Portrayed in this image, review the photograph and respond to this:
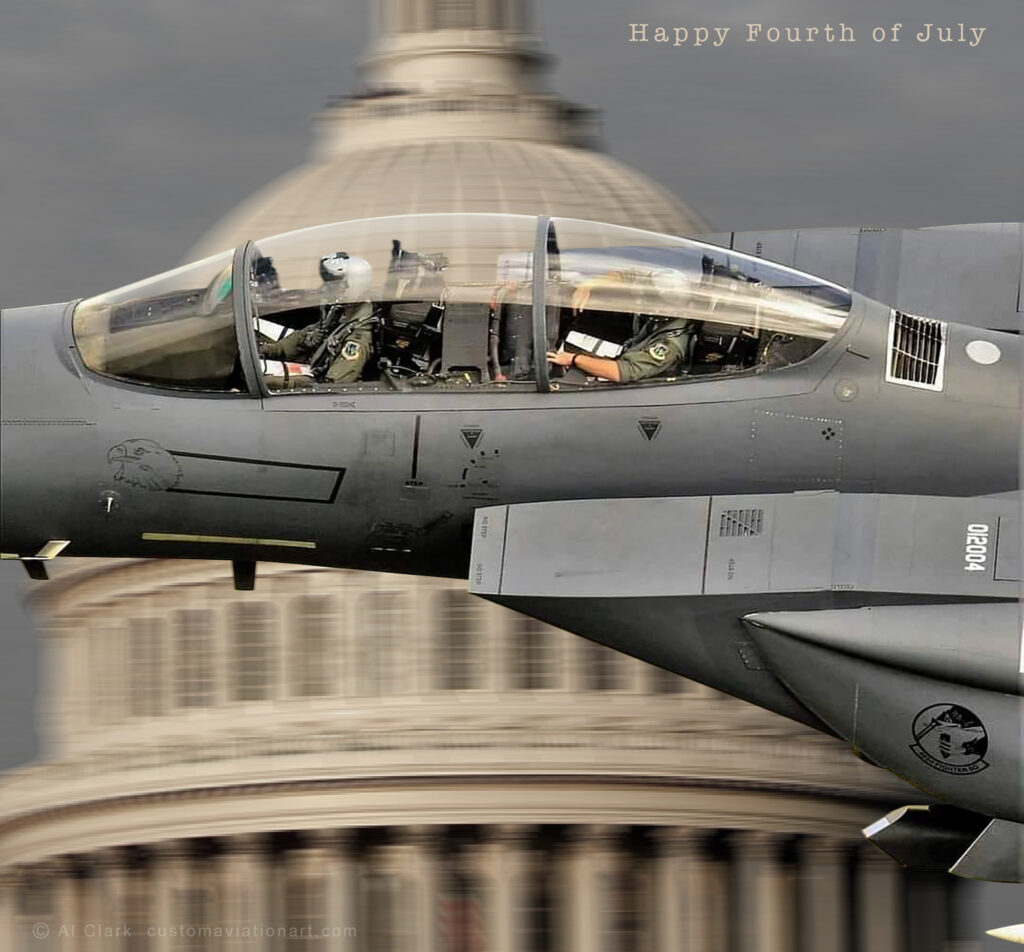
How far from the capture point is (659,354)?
16.2 m

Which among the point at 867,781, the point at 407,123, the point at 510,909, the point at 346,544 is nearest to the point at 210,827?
the point at 510,909

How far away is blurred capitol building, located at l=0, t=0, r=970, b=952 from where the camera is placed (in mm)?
69688

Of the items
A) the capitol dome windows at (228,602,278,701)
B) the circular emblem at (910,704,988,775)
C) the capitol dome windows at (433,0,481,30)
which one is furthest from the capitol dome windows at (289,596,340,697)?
the circular emblem at (910,704,988,775)

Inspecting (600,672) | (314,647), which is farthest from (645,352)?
(314,647)

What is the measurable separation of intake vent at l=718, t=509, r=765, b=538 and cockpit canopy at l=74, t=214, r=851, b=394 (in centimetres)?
100

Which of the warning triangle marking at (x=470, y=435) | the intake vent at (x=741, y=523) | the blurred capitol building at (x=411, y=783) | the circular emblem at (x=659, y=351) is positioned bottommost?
the blurred capitol building at (x=411, y=783)

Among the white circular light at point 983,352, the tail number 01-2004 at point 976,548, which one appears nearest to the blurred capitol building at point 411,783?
Result: the white circular light at point 983,352

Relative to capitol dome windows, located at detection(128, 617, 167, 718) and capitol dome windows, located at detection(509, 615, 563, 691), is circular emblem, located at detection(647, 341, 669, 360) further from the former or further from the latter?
capitol dome windows, located at detection(128, 617, 167, 718)

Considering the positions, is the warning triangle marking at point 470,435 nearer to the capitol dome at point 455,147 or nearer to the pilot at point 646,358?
the pilot at point 646,358

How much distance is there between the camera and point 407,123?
264 feet

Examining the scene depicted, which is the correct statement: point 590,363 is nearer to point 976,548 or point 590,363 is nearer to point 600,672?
point 976,548

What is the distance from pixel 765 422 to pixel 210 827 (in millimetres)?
56994

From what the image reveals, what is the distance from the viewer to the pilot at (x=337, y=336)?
→ 53.6 ft

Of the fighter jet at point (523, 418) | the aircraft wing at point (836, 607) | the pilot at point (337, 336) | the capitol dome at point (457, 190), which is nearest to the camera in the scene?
the aircraft wing at point (836, 607)
